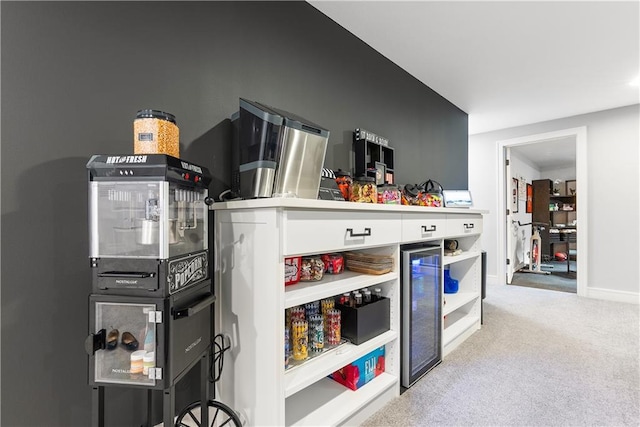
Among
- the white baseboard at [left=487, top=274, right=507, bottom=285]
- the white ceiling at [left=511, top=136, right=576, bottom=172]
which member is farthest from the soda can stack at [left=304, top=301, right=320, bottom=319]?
the white ceiling at [left=511, top=136, right=576, bottom=172]

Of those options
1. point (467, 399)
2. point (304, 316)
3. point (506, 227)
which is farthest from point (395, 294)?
point (506, 227)

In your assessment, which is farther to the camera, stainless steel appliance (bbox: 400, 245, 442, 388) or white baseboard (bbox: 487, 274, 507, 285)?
white baseboard (bbox: 487, 274, 507, 285)

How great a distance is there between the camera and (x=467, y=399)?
1.64 meters

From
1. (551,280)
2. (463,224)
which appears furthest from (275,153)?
(551,280)

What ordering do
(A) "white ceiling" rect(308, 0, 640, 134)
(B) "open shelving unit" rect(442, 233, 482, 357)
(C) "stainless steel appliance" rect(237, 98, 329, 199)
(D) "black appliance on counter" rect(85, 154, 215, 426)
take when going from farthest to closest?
(B) "open shelving unit" rect(442, 233, 482, 357) < (A) "white ceiling" rect(308, 0, 640, 134) < (C) "stainless steel appliance" rect(237, 98, 329, 199) < (D) "black appliance on counter" rect(85, 154, 215, 426)

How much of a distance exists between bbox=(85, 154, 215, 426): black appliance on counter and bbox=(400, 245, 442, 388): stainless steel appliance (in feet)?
3.91

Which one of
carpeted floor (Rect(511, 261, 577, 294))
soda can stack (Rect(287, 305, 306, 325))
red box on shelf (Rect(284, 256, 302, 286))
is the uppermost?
red box on shelf (Rect(284, 256, 302, 286))

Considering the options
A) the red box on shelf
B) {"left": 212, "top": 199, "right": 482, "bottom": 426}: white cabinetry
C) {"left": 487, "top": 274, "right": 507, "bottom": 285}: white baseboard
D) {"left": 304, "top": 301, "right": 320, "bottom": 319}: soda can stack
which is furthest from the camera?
{"left": 487, "top": 274, "right": 507, "bottom": 285}: white baseboard

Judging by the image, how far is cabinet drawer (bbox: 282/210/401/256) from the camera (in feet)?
3.59

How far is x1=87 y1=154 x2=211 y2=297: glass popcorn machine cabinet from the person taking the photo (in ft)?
2.81

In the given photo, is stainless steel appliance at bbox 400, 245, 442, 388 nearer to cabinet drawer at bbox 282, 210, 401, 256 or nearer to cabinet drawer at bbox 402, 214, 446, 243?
cabinet drawer at bbox 402, 214, 446, 243

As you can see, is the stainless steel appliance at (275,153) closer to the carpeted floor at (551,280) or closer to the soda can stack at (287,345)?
the soda can stack at (287,345)

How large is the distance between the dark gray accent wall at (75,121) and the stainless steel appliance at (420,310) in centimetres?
114

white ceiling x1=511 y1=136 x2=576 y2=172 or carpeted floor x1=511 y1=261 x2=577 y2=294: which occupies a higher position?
white ceiling x1=511 y1=136 x2=576 y2=172
